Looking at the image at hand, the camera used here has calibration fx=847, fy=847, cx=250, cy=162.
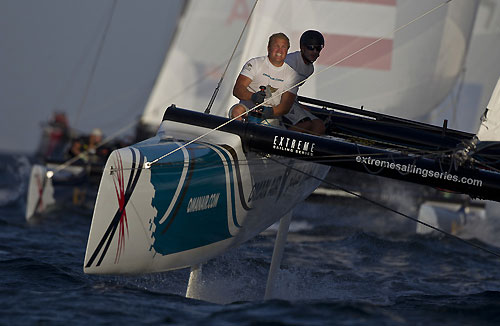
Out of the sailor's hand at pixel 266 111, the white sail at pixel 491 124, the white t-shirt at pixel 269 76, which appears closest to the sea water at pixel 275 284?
the white sail at pixel 491 124

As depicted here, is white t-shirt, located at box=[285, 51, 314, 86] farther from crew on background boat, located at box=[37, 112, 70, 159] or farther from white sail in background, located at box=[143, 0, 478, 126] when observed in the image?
crew on background boat, located at box=[37, 112, 70, 159]

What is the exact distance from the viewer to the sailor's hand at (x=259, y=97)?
4.91 meters

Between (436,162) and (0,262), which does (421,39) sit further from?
(0,262)

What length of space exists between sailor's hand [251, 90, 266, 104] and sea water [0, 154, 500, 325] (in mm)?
1129

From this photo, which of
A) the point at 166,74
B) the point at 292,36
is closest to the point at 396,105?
the point at 292,36

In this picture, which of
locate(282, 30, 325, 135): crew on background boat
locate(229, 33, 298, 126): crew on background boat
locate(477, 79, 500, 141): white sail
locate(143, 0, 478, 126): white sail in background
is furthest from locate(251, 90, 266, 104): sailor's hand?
locate(143, 0, 478, 126): white sail in background

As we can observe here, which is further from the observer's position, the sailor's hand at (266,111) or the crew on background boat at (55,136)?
the crew on background boat at (55,136)

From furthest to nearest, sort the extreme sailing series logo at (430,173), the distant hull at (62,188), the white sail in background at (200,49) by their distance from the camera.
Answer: the white sail in background at (200,49)
the distant hull at (62,188)
the extreme sailing series logo at (430,173)

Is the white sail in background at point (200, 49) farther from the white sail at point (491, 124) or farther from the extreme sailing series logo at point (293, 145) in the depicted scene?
the extreme sailing series logo at point (293, 145)

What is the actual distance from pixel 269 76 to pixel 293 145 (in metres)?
0.74

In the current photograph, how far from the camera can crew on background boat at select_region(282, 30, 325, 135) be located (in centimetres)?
521

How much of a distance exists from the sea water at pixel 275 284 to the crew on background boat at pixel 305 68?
1.04 m

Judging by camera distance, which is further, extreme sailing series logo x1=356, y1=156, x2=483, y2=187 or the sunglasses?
the sunglasses

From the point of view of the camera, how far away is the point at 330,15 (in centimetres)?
885
